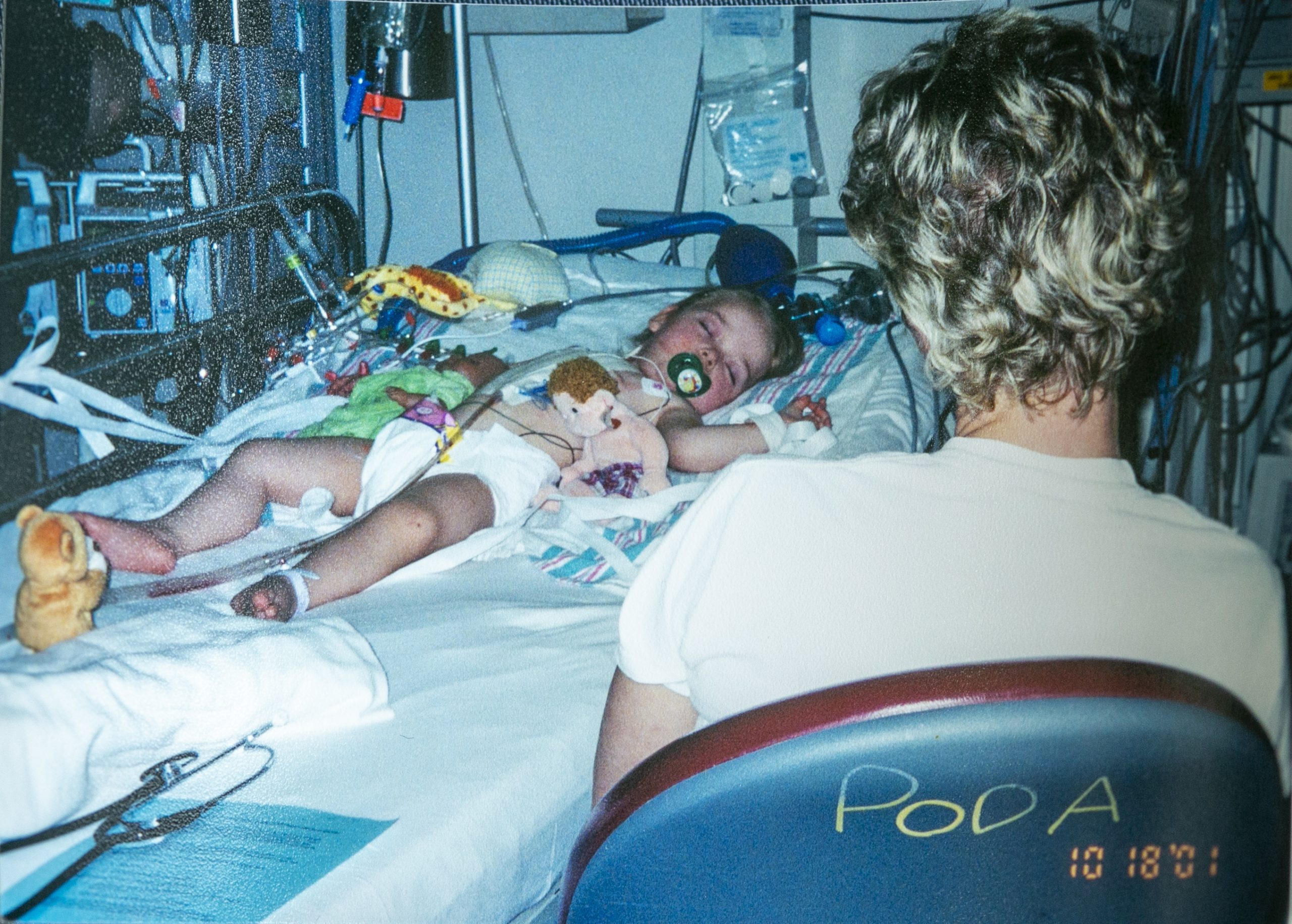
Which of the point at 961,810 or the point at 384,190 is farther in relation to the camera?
the point at 384,190

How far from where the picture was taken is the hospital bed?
435 mm

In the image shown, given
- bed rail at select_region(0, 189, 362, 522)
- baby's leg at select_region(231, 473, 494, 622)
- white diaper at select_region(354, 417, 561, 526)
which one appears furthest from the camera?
white diaper at select_region(354, 417, 561, 526)

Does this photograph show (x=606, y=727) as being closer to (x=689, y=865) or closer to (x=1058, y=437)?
(x=689, y=865)

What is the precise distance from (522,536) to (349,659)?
0.67 ft

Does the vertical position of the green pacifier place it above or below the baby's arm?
above

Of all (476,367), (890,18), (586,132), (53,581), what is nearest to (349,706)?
(53,581)

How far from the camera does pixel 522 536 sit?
2.47ft

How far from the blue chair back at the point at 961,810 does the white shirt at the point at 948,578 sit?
0.04m

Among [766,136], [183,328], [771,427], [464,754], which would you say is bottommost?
[464,754]

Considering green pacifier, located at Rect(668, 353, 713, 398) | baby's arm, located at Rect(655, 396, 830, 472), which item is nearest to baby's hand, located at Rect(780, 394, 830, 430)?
baby's arm, located at Rect(655, 396, 830, 472)

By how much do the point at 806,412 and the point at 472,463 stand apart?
0.30m

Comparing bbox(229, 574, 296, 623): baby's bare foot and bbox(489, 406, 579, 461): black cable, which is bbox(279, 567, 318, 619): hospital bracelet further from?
bbox(489, 406, 579, 461): black cable

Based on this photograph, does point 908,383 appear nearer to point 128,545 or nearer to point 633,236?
point 633,236

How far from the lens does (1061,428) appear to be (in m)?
0.48
